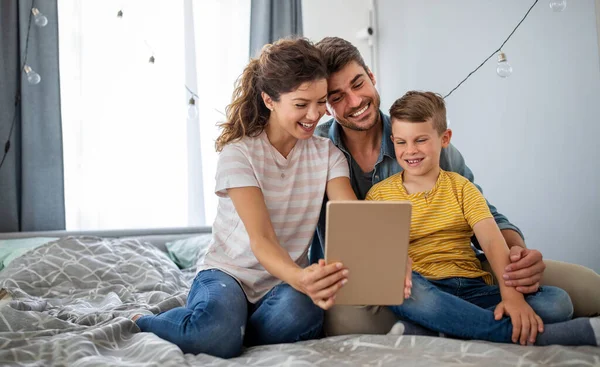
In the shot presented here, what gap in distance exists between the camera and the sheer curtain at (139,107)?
304cm

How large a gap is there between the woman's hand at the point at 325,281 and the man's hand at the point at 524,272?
16.5 inches

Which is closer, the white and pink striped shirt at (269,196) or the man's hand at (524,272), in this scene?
the man's hand at (524,272)

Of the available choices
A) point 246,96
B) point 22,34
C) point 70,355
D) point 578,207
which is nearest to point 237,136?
point 246,96

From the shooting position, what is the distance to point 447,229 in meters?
1.50

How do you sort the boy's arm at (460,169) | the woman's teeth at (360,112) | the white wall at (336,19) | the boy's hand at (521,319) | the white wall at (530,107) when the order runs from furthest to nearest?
1. the white wall at (336,19)
2. the white wall at (530,107)
3. the woman's teeth at (360,112)
4. the boy's arm at (460,169)
5. the boy's hand at (521,319)

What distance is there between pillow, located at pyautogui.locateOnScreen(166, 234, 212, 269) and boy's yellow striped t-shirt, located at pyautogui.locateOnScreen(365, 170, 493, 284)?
4.31 feet

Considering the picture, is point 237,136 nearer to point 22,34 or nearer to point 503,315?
point 503,315

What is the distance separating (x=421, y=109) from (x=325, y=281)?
0.62m

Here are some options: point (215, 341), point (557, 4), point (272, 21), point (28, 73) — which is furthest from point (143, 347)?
point (272, 21)

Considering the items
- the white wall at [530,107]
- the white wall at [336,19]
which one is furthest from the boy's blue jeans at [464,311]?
the white wall at [336,19]

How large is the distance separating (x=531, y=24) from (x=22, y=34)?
2.49m

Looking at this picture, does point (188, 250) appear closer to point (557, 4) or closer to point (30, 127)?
point (30, 127)

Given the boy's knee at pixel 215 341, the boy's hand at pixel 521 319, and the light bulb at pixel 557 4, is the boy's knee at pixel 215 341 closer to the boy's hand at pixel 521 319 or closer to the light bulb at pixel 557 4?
the boy's hand at pixel 521 319

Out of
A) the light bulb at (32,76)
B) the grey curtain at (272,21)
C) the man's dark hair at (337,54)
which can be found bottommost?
the man's dark hair at (337,54)
